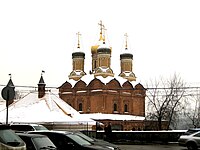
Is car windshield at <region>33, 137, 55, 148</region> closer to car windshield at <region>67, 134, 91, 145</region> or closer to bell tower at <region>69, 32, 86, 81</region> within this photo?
car windshield at <region>67, 134, 91, 145</region>

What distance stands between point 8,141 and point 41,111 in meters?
36.3

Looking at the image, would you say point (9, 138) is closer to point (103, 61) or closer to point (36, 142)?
point (36, 142)

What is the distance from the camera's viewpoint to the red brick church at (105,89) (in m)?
66.4

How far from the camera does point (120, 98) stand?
6875 centimetres

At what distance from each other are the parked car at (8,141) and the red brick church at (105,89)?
5284 cm

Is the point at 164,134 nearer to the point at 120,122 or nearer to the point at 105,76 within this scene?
the point at 120,122

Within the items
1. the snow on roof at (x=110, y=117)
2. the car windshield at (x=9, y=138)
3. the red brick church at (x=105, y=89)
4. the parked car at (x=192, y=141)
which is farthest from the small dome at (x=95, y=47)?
the car windshield at (x=9, y=138)

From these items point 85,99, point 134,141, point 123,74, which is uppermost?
point 123,74

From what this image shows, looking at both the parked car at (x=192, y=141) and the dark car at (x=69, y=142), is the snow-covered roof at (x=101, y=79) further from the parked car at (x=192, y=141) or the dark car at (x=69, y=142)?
the dark car at (x=69, y=142)

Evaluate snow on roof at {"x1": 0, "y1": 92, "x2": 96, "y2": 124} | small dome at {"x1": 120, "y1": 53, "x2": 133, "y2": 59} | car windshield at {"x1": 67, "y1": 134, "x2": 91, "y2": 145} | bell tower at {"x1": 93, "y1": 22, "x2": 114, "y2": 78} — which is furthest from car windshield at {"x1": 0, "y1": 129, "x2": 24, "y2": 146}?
small dome at {"x1": 120, "y1": 53, "x2": 133, "y2": 59}

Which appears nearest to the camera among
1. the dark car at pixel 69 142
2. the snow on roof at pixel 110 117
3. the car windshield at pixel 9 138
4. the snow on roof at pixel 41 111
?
the car windshield at pixel 9 138

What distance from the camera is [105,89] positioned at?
219ft

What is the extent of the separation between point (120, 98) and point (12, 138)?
5900cm

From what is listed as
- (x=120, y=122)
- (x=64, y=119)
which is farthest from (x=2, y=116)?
(x=120, y=122)
